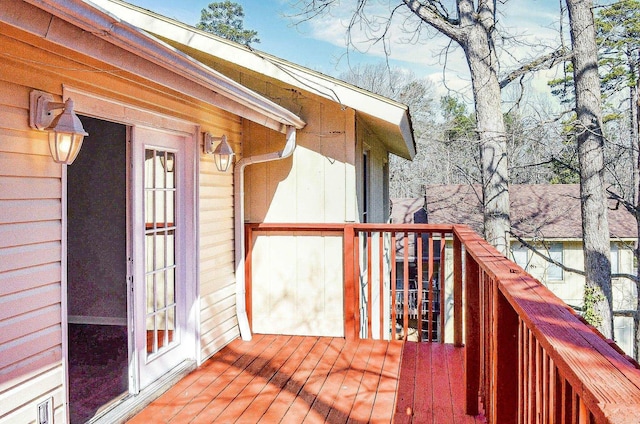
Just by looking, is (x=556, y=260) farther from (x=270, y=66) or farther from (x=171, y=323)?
(x=171, y=323)

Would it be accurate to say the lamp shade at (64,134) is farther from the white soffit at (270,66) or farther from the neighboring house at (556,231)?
Answer: the neighboring house at (556,231)

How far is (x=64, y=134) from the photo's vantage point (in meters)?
2.54

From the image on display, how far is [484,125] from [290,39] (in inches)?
631

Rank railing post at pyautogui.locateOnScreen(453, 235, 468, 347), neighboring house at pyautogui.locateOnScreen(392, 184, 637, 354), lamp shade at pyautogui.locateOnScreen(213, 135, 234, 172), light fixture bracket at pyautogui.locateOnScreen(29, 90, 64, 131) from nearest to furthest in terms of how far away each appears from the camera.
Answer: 1. light fixture bracket at pyautogui.locateOnScreen(29, 90, 64, 131)
2. railing post at pyautogui.locateOnScreen(453, 235, 468, 347)
3. lamp shade at pyautogui.locateOnScreen(213, 135, 234, 172)
4. neighboring house at pyautogui.locateOnScreen(392, 184, 637, 354)

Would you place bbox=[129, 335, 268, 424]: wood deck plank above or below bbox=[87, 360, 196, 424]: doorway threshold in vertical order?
below

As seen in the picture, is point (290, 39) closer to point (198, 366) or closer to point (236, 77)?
point (236, 77)

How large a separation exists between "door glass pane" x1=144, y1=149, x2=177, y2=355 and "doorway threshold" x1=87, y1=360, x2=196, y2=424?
0.22 meters

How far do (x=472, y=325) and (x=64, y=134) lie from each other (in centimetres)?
244

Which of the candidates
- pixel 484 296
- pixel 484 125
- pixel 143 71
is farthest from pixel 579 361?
pixel 484 125

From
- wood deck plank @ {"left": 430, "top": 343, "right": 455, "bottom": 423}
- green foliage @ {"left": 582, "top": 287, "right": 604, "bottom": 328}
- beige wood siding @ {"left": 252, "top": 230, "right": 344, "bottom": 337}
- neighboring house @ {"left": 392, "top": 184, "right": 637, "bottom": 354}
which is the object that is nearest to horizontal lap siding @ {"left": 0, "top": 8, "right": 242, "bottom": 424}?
wood deck plank @ {"left": 430, "top": 343, "right": 455, "bottom": 423}

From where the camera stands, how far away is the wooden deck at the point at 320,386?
3393 mm

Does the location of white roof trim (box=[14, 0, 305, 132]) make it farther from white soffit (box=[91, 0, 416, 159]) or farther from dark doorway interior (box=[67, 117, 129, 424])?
dark doorway interior (box=[67, 117, 129, 424])

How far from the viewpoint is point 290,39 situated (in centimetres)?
2150

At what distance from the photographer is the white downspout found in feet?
16.2
